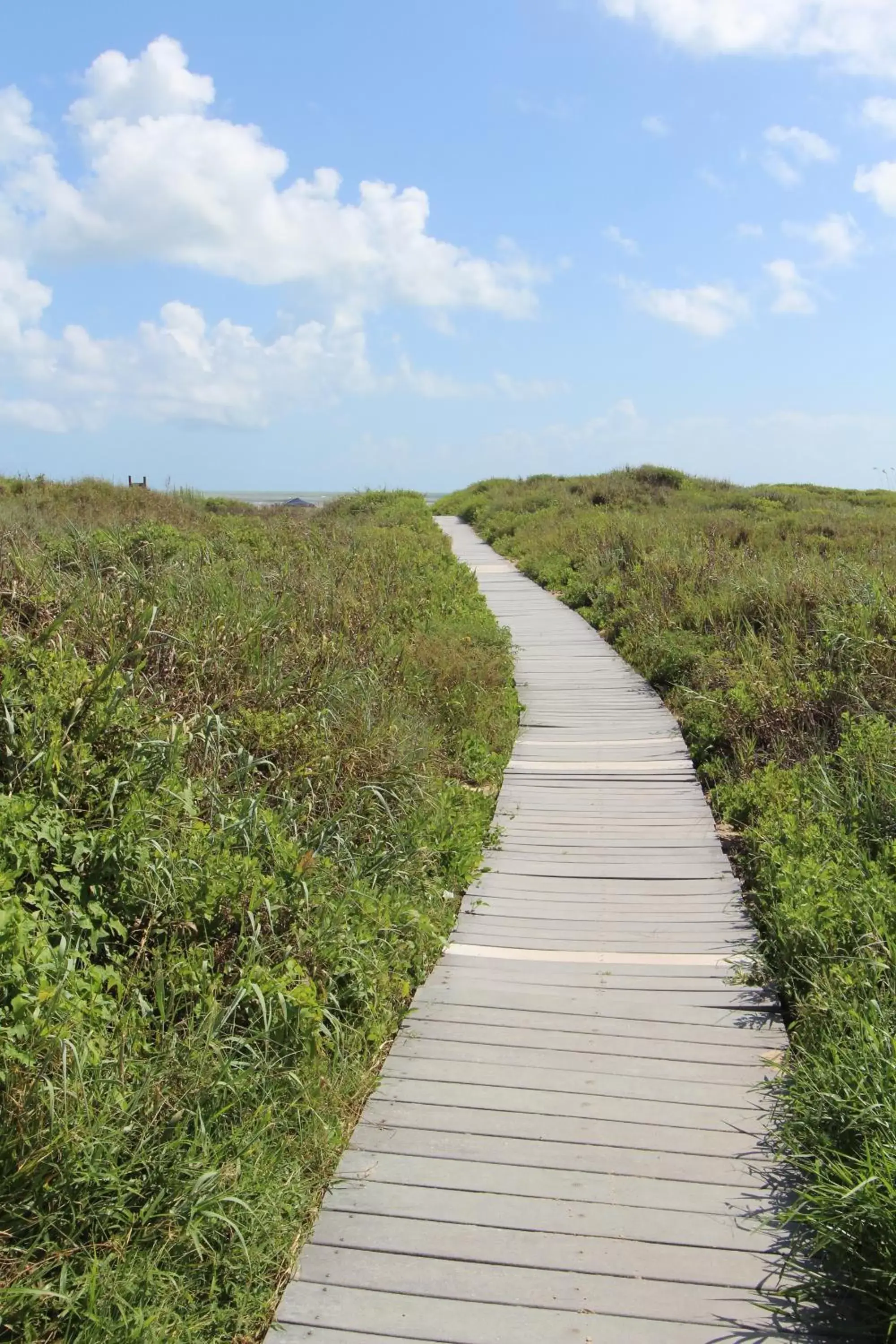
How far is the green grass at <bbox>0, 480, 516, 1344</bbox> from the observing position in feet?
9.46

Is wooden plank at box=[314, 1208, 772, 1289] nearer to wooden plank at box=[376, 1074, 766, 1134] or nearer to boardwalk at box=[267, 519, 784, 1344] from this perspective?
boardwalk at box=[267, 519, 784, 1344]

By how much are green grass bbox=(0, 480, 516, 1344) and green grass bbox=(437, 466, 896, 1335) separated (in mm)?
1634

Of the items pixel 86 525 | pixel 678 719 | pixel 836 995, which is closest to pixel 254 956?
pixel 836 995

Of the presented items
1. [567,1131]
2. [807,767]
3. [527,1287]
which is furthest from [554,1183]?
[807,767]

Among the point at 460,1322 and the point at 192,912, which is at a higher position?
the point at 192,912

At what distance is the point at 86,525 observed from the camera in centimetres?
1205

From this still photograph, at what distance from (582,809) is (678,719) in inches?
94.1

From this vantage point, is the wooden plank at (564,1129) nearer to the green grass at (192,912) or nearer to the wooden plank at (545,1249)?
the green grass at (192,912)

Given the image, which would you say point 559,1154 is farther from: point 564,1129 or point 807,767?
point 807,767

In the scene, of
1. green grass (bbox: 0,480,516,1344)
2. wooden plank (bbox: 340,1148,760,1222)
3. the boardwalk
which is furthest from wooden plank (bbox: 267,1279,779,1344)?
wooden plank (bbox: 340,1148,760,1222)

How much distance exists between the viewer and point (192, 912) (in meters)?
4.10

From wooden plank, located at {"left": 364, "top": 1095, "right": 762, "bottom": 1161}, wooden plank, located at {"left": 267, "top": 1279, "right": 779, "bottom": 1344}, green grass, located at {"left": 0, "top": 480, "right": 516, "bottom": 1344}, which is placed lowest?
wooden plank, located at {"left": 267, "top": 1279, "right": 779, "bottom": 1344}

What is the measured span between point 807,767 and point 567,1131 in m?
4.26

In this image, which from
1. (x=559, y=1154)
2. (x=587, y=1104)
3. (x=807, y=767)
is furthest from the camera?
(x=807, y=767)
